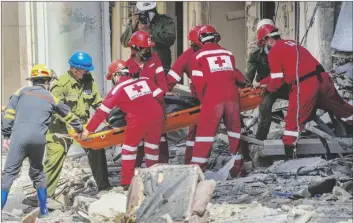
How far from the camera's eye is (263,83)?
1013 centimetres

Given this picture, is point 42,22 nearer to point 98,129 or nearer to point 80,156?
point 80,156

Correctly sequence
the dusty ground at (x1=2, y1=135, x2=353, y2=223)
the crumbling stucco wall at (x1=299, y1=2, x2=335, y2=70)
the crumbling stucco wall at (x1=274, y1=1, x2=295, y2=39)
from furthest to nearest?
the crumbling stucco wall at (x1=274, y1=1, x2=295, y2=39)
the crumbling stucco wall at (x1=299, y1=2, x2=335, y2=70)
the dusty ground at (x1=2, y1=135, x2=353, y2=223)

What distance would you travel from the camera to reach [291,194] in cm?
→ 881

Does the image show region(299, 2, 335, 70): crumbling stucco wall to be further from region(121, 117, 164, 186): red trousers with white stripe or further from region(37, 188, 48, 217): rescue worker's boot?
region(37, 188, 48, 217): rescue worker's boot

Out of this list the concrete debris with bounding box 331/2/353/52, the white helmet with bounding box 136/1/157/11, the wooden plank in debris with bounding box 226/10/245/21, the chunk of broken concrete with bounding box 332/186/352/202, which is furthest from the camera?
the wooden plank in debris with bounding box 226/10/245/21

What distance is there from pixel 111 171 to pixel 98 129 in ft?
3.78

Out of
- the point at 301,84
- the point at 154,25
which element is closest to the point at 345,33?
the point at 301,84

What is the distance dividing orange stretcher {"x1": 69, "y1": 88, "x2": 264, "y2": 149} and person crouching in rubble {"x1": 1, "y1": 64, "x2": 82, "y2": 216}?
0.24 m

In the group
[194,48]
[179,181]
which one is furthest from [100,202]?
[194,48]

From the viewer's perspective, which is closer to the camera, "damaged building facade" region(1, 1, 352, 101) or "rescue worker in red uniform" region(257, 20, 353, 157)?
"rescue worker in red uniform" region(257, 20, 353, 157)

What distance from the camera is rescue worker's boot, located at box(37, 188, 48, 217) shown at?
916cm

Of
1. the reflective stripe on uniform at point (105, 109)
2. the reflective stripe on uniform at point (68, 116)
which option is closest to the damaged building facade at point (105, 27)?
the reflective stripe on uniform at point (105, 109)

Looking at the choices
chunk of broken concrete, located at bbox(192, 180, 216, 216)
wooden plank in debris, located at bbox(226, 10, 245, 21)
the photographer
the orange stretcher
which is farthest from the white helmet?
wooden plank in debris, located at bbox(226, 10, 245, 21)

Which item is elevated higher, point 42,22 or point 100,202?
point 42,22
